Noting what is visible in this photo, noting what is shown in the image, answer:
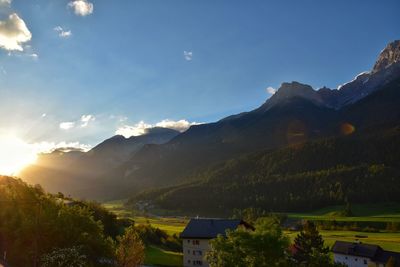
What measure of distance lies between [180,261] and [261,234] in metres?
45.5

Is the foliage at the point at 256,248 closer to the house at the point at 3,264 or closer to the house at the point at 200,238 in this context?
the house at the point at 3,264

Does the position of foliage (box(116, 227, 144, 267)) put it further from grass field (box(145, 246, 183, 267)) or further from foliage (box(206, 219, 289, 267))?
grass field (box(145, 246, 183, 267))

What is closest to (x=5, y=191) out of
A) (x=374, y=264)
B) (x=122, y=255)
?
(x=122, y=255)

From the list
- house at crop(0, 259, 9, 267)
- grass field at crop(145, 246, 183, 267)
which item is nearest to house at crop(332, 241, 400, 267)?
grass field at crop(145, 246, 183, 267)

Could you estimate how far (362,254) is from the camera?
317 feet

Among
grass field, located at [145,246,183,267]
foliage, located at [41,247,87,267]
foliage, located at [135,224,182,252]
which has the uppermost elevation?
foliage, located at [41,247,87,267]

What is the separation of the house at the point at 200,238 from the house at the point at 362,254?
28.3 m

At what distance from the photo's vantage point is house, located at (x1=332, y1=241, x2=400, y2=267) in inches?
3634

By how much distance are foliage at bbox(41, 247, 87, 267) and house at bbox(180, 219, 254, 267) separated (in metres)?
40.0

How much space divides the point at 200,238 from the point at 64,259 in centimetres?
4220

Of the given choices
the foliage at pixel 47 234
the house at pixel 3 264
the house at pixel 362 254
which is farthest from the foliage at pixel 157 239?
the house at pixel 3 264

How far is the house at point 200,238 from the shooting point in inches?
3317

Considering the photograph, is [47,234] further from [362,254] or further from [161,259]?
[362,254]

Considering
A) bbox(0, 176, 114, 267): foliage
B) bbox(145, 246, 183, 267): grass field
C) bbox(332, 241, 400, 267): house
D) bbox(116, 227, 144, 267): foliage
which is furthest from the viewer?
bbox(332, 241, 400, 267): house
